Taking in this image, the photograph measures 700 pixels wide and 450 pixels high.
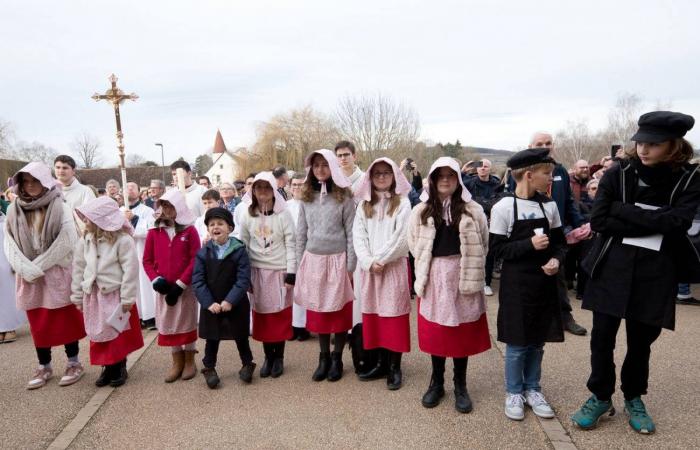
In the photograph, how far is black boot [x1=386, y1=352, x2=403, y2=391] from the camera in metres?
3.98

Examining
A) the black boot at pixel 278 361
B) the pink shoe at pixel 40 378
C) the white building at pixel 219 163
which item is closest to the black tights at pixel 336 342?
the black boot at pixel 278 361

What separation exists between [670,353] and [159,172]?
213 ft

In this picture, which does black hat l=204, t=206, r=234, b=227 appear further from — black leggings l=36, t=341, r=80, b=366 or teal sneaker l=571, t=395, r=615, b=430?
teal sneaker l=571, t=395, r=615, b=430

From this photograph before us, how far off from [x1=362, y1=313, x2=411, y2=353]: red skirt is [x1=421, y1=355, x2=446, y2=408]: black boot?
0.99 ft

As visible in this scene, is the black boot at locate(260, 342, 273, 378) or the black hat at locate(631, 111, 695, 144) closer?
the black hat at locate(631, 111, 695, 144)

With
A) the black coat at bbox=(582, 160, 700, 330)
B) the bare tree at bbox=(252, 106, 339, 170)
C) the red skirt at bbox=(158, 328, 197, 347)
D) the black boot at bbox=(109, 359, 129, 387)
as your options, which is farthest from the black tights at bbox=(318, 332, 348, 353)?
the bare tree at bbox=(252, 106, 339, 170)

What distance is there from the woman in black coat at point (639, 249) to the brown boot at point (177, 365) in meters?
3.48

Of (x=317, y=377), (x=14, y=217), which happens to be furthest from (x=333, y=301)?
(x=14, y=217)

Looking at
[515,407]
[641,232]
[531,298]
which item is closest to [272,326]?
[515,407]

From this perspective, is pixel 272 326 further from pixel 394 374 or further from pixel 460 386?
pixel 460 386

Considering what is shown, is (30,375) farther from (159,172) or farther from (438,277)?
(159,172)

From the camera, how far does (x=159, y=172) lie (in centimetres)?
6188

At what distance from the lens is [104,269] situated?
4109 mm

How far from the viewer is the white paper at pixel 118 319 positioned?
406 centimetres
